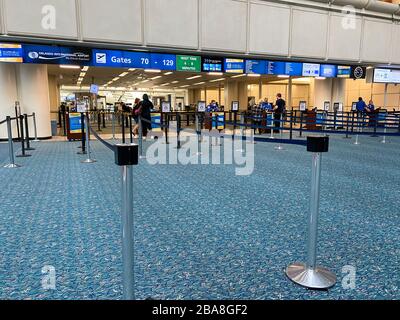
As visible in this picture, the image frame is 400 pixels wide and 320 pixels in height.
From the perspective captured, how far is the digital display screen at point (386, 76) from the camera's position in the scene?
16203 mm

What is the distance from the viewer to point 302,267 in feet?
7.62

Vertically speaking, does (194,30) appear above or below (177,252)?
above

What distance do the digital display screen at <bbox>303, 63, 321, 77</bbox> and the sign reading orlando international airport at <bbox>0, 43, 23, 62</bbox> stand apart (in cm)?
1115

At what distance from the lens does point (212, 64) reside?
42.1ft

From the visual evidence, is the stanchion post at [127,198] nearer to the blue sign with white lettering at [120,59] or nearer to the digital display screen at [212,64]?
the blue sign with white lettering at [120,59]

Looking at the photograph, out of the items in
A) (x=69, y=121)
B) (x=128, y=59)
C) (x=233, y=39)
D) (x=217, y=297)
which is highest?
(x=233, y=39)

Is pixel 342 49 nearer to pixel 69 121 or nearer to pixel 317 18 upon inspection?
pixel 317 18

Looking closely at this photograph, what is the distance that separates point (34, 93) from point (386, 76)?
16.1 m

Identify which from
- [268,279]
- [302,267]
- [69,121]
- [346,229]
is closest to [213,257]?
[268,279]

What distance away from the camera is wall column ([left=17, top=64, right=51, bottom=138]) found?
1108 centimetres

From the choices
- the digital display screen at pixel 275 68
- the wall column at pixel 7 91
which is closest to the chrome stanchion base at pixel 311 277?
the wall column at pixel 7 91

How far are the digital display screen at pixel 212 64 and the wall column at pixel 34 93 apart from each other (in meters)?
5.83

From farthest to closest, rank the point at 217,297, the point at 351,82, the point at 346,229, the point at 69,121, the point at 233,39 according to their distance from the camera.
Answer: the point at 351,82 < the point at 233,39 < the point at 69,121 < the point at 346,229 < the point at 217,297

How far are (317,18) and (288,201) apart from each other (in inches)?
495
